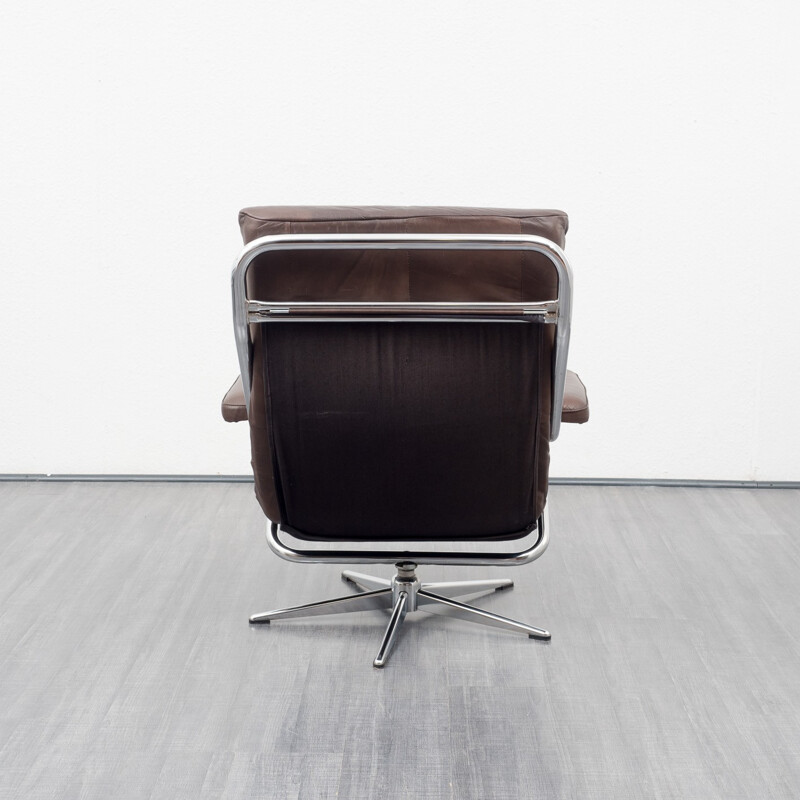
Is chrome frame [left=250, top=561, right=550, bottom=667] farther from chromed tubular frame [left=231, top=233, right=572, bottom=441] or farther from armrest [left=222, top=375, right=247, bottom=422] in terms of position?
chromed tubular frame [left=231, top=233, right=572, bottom=441]

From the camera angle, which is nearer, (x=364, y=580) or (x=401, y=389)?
(x=401, y=389)

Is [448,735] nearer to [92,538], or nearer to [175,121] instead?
[92,538]

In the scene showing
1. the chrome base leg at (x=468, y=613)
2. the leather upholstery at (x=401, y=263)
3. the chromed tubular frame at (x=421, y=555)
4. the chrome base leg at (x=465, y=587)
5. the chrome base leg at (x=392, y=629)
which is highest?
the leather upholstery at (x=401, y=263)

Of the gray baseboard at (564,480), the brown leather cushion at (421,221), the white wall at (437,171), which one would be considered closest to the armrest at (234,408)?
the brown leather cushion at (421,221)

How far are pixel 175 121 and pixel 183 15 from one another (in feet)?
1.16

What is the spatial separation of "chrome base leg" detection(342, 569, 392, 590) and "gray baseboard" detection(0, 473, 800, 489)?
0.98 m

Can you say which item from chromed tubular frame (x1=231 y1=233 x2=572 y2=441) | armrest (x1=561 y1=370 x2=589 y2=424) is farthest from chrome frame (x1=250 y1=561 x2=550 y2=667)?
chromed tubular frame (x1=231 y1=233 x2=572 y2=441)

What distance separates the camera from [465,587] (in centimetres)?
250

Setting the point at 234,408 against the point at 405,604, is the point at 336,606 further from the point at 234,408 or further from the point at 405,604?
the point at 234,408

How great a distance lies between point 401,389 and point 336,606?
0.89m

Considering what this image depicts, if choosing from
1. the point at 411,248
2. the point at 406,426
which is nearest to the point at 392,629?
the point at 406,426

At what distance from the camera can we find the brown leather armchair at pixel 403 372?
158 centimetres

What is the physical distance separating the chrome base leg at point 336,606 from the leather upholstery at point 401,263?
1.01m

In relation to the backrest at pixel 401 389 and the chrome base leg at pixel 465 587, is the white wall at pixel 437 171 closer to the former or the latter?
the chrome base leg at pixel 465 587
